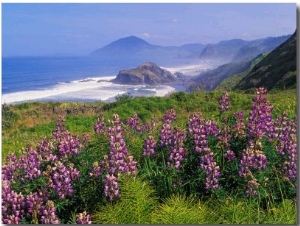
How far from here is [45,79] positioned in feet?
217

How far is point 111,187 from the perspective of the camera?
325 cm

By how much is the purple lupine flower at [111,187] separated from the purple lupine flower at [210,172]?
708 mm

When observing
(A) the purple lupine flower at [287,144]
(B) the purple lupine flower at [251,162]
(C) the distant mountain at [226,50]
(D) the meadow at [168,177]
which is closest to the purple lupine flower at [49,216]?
(D) the meadow at [168,177]

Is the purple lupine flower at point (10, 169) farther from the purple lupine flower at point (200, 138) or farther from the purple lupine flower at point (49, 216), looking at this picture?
the purple lupine flower at point (200, 138)

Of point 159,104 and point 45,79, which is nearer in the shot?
point 159,104

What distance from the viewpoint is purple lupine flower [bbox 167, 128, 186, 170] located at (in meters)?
3.60

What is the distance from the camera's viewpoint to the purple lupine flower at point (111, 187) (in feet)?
10.6

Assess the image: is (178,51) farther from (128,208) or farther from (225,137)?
(128,208)

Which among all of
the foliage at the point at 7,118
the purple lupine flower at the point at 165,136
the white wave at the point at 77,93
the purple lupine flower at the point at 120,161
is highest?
the white wave at the point at 77,93

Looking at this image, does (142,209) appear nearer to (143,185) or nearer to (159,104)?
(143,185)

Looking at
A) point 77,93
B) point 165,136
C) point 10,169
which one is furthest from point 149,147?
point 77,93

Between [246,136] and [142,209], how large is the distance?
1.18 metres

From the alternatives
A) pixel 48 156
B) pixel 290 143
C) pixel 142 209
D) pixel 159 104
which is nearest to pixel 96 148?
pixel 48 156

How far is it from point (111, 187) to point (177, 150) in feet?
2.22
